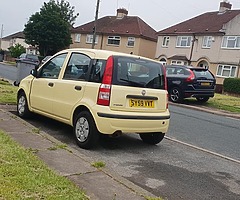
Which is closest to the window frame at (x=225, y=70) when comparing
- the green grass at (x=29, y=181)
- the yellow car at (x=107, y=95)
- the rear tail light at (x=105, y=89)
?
the yellow car at (x=107, y=95)

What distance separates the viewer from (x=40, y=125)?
23.5 ft

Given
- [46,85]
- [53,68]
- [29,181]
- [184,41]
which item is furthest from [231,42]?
[29,181]

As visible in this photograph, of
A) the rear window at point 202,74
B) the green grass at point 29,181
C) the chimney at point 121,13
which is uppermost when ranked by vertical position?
the chimney at point 121,13

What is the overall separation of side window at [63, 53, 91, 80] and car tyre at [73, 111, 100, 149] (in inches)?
28.7

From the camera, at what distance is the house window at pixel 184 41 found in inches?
1468

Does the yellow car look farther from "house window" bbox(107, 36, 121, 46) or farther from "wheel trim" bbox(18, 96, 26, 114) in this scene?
"house window" bbox(107, 36, 121, 46)

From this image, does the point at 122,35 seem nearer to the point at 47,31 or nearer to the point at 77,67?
the point at 47,31

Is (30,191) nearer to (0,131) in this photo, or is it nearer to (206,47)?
(0,131)

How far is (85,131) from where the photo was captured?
5707 mm

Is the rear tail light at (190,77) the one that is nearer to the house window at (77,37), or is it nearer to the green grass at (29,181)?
the green grass at (29,181)

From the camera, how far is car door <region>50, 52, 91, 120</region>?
591 cm

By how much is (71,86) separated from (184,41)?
33.5m

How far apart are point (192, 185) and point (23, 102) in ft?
14.9

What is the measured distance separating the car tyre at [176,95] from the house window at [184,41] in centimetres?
2280
